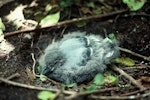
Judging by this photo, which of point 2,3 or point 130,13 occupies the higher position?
point 2,3

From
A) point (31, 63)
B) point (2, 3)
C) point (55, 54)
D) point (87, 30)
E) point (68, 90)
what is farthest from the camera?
point (2, 3)

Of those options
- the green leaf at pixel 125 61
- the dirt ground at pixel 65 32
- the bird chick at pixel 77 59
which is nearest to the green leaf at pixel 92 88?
the dirt ground at pixel 65 32

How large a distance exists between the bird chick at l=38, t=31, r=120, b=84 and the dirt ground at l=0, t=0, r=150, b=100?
0.38 ft

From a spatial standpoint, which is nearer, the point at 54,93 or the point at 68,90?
the point at 54,93

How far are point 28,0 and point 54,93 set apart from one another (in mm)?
1446

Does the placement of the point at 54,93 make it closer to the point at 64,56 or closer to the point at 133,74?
the point at 64,56

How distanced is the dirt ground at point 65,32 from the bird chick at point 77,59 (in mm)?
114

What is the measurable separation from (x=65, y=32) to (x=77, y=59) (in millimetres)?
619

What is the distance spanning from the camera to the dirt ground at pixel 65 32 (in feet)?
7.78

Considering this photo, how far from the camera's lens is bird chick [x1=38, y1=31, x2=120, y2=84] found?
2.48 meters

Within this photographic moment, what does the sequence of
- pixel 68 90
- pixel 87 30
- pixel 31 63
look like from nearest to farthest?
pixel 68 90 < pixel 31 63 < pixel 87 30

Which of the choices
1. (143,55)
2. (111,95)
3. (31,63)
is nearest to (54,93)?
(111,95)

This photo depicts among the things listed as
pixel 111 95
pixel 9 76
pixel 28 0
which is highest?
pixel 28 0

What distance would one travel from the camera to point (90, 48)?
2.57 m
